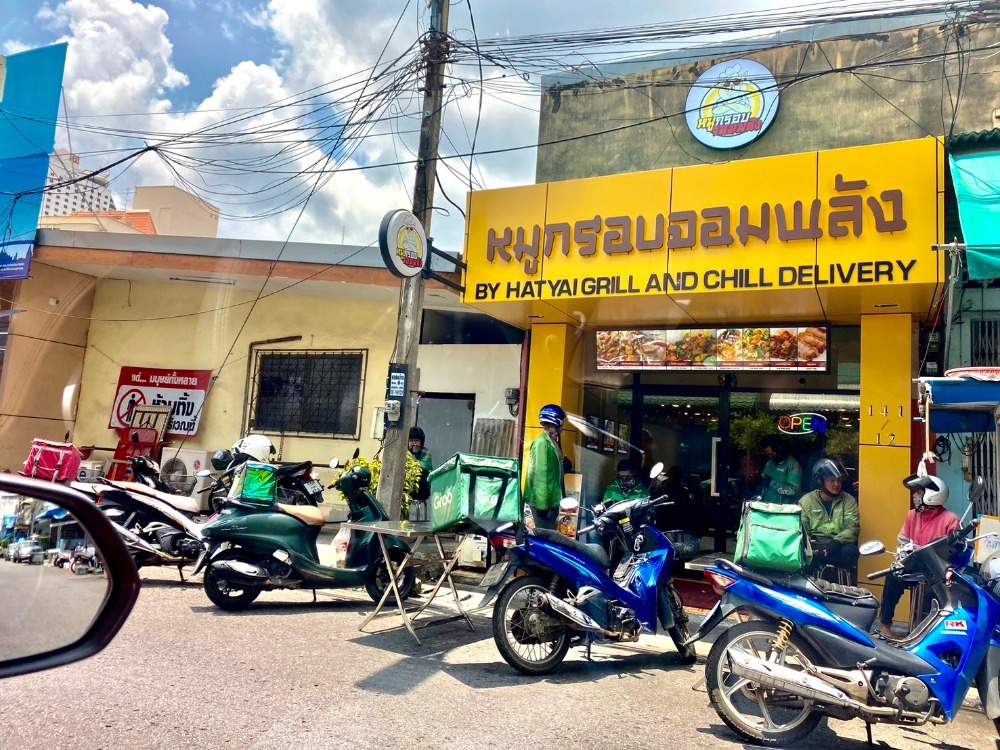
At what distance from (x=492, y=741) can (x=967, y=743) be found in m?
2.93

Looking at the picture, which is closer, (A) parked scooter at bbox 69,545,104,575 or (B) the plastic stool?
(A) parked scooter at bbox 69,545,104,575

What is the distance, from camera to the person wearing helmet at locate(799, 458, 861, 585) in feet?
24.2

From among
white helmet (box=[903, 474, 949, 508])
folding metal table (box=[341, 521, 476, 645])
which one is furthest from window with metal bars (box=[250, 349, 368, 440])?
white helmet (box=[903, 474, 949, 508])

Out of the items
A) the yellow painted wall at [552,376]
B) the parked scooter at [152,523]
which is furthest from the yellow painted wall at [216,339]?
the parked scooter at [152,523]

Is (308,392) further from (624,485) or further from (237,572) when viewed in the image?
(237,572)

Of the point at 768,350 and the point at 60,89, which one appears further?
the point at 60,89

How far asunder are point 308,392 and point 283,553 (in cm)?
681

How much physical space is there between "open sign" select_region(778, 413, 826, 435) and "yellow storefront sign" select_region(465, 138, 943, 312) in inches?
105

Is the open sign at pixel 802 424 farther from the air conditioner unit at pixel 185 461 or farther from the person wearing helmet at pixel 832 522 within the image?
the air conditioner unit at pixel 185 461

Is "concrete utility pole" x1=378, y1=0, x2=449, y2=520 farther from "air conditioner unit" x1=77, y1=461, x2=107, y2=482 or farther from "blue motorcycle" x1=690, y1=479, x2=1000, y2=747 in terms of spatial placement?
"air conditioner unit" x1=77, y1=461, x2=107, y2=482

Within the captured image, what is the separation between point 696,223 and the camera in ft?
26.0

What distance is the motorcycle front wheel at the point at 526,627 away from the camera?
200 inches

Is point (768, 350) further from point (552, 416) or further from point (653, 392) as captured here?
point (552, 416)

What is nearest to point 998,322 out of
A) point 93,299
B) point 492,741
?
point 492,741
